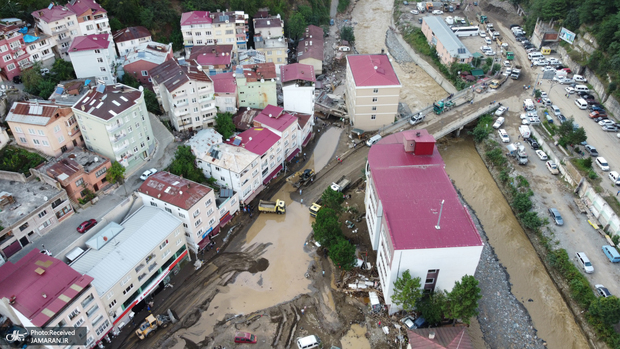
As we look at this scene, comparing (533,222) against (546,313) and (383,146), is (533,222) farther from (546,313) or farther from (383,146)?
(383,146)

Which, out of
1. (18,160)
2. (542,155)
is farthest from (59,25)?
(542,155)

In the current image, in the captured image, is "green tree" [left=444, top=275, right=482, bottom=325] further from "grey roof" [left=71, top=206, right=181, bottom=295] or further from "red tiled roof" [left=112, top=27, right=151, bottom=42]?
"red tiled roof" [left=112, top=27, right=151, bottom=42]

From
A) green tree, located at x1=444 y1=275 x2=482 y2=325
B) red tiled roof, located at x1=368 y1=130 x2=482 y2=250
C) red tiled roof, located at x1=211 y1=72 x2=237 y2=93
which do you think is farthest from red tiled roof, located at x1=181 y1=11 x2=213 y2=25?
green tree, located at x1=444 y1=275 x2=482 y2=325

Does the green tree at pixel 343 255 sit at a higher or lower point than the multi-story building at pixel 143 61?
lower

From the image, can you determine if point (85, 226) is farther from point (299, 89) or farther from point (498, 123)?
point (498, 123)

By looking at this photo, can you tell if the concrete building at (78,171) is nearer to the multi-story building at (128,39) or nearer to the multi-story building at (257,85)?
the multi-story building at (257,85)

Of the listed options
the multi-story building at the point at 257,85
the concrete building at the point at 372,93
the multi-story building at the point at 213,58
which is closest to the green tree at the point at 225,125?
the multi-story building at the point at 257,85

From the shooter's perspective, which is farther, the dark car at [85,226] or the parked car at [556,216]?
the parked car at [556,216]

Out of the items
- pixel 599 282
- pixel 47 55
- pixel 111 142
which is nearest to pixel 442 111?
pixel 599 282
